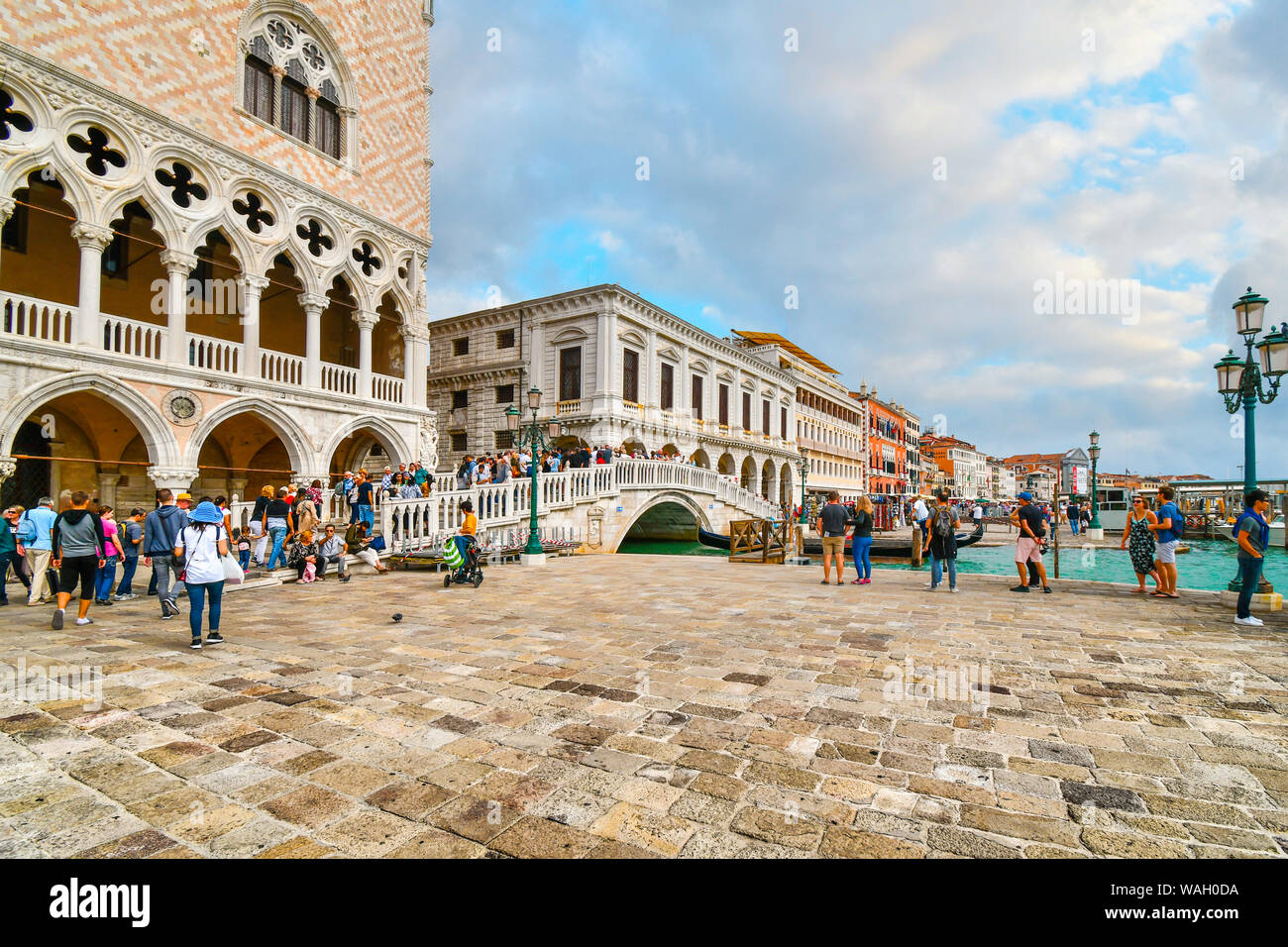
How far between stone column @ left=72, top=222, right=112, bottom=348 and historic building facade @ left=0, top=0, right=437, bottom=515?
0.13ft

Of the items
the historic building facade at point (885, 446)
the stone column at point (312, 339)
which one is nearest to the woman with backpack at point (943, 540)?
the stone column at point (312, 339)

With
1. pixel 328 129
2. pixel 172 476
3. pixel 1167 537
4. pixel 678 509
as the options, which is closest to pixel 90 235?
pixel 172 476

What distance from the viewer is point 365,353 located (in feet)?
55.8

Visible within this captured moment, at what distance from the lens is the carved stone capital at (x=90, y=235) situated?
11.6 m

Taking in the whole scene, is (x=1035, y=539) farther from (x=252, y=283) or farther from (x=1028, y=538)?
(x=252, y=283)

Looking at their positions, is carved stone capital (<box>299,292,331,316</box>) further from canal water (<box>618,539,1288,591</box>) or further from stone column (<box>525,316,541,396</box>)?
canal water (<box>618,539,1288,591</box>)

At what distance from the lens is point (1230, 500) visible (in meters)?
28.3

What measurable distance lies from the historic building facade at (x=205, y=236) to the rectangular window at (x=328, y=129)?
0.27ft

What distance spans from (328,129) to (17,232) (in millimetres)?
7630

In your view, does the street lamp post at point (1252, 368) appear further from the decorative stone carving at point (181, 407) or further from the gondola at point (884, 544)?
the decorative stone carving at point (181, 407)

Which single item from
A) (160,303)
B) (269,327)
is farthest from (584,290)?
(160,303)

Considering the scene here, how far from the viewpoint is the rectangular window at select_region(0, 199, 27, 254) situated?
13164 mm

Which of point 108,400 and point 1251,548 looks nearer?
point 1251,548
